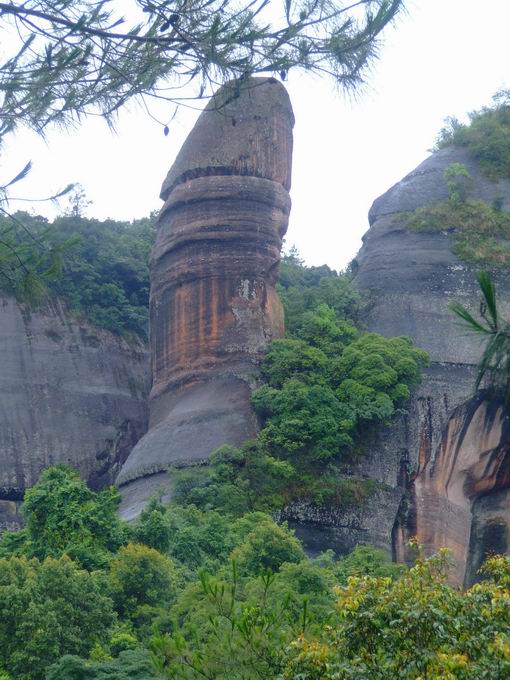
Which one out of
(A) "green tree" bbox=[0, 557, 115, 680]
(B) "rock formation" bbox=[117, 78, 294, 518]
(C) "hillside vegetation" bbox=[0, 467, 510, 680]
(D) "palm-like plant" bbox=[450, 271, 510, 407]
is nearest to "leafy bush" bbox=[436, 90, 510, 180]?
(B) "rock formation" bbox=[117, 78, 294, 518]

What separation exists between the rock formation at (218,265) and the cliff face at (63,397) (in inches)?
93.7

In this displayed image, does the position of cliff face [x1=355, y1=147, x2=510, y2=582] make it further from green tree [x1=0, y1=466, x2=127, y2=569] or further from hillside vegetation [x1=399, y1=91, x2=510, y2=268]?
green tree [x1=0, y1=466, x2=127, y2=569]

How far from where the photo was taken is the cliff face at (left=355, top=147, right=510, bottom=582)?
26.0 metres

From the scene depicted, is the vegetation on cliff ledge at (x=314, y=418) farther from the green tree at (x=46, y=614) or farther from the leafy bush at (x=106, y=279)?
the green tree at (x=46, y=614)

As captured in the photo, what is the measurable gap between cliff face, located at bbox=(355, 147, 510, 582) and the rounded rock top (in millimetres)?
3016

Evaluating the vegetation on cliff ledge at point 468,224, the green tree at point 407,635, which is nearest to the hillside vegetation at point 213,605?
the green tree at point 407,635

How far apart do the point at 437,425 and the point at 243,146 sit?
6.61 meters

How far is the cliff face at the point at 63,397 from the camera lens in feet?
97.3

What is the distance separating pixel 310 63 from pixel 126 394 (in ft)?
66.5

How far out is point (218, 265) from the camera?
2833cm

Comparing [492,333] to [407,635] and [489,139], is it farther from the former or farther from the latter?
[489,139]

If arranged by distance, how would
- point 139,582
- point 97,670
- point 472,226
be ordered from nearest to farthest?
point 97,670 → point 139,582 → point 472,226

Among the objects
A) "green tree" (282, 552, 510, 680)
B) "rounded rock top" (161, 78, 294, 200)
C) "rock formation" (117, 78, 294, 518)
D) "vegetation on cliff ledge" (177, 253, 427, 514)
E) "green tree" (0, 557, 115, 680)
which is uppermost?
"rounded rock top" (161, 78, 294, 200)

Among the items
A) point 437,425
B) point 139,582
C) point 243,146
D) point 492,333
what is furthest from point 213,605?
point 243,146
